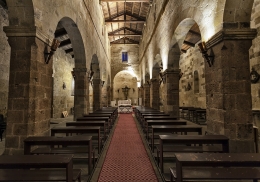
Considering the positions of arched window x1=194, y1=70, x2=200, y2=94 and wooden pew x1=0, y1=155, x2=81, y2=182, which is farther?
arched window x1=194, y1=70, x2=200, y2=94

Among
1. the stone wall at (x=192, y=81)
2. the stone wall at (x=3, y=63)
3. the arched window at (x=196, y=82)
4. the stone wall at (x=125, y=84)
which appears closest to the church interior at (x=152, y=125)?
the stone wall at (x=3, y=63)

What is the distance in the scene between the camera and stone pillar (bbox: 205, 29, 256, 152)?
3215 millimetres

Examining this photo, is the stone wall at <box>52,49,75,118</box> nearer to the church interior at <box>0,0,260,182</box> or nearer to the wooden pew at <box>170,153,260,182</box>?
the church interior at <box>0,0,260,182</box>

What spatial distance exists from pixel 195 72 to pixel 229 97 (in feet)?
26.4

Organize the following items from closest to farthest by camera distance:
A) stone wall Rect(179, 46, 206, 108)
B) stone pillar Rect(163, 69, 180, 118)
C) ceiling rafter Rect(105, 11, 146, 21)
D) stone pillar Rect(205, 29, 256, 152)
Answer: stone pillar Rect(205, 29, 256, 152) → stone pillar Rect(163, 69, 180, 118) → stone wall Rect(179, 46, 206, 108) → ceiling rafter Rect(105, 11, 146, 21)

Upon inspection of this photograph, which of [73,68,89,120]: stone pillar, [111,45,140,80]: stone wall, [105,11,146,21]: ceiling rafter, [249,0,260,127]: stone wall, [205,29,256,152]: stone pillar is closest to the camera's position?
[205,29,256,152]: stone pillar

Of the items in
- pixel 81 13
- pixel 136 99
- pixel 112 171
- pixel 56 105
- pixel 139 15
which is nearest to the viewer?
pixel 112 171

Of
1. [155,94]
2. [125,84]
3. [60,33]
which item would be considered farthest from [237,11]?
[125,84]

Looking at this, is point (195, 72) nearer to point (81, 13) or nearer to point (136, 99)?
point (81, 13)

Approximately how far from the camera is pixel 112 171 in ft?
9.93

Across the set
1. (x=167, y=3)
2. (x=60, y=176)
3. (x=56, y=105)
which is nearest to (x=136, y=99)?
(x=56, y=105)

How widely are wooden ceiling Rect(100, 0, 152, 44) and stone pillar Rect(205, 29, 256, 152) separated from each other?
29.1 ft

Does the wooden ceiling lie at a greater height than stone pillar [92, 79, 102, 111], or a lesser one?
greater

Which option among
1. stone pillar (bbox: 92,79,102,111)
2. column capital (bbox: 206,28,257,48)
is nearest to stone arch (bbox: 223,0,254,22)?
column capital (bbox: 206,28,257,48)
